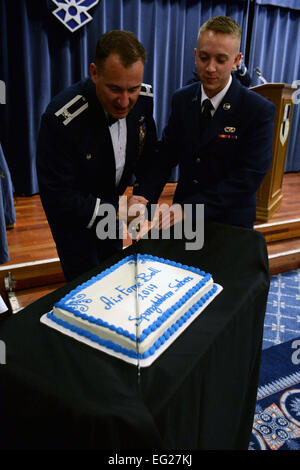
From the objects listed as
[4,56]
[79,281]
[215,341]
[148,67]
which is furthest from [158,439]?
[148,67]

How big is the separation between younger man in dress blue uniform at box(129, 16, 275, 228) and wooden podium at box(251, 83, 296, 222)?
65.9 inches

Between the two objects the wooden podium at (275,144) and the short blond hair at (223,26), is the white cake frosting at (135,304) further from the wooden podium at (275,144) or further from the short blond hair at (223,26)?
the wooden podium at (275,144)

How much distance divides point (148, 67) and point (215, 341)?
3.88 m

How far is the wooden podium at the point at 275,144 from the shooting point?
2992mm

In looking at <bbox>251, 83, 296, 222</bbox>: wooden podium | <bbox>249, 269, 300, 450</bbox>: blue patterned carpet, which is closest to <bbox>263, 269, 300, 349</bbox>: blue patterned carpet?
<bbox>249, 269, 300, 450</bbox>: blue patterned carpet

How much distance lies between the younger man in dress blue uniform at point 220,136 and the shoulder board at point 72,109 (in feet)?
1.22

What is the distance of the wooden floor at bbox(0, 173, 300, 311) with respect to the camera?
2.22 metres

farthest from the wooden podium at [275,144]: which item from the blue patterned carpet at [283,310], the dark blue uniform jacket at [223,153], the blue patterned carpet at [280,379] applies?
the dark blue uniform jacket at [223,153]

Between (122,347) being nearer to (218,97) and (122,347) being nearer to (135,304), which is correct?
(135,304)

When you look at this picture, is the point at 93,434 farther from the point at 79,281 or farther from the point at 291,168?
the point at 291,168

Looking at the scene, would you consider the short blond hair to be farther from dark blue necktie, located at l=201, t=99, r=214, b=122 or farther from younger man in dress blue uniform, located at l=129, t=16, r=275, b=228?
dark blue necktie, located at l=201, t=99, r=214, b=122

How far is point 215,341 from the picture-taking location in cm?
74
